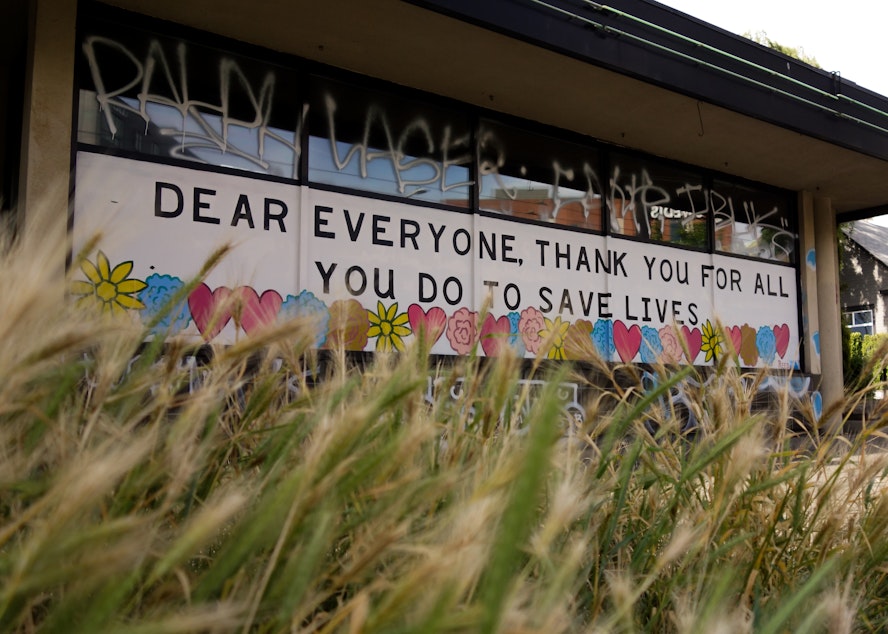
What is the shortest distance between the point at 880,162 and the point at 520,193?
12.5 feet

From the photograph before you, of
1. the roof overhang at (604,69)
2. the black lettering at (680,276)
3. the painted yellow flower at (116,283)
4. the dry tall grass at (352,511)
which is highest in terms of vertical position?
the roof overhang at (604,69)

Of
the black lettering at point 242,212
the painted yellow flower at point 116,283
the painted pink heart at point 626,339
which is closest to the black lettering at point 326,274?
the black lettering at point 242,212

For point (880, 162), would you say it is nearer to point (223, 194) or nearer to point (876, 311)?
point (223, 194)

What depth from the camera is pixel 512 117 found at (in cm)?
645

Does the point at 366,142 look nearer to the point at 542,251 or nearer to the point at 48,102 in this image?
the point at 542,251

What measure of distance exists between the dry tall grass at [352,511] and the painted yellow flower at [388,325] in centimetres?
368

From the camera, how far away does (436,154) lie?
239 inches

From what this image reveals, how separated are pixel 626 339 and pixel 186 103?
4156 mm

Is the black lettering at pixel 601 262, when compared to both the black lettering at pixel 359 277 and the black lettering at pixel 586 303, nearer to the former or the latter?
the black lettering at pixel 586 303

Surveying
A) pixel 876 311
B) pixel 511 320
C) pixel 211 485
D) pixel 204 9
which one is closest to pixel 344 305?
pixel 211 485

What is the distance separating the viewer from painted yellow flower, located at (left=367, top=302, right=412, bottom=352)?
5566 mm

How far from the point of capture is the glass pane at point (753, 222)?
26.3ft

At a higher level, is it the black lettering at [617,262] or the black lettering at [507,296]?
the black lettering at [617,262]

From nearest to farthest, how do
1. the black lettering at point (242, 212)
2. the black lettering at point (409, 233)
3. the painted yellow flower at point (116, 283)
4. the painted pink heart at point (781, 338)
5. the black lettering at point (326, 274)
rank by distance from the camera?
1. the painted yellow flower at point (116, 283)
2. the black lettering at point (242, 212)
3. the black lettering at point (326, 274)
4. the black lettering at point (409, 233)
5. the painted pink heart at point (781, 338)
